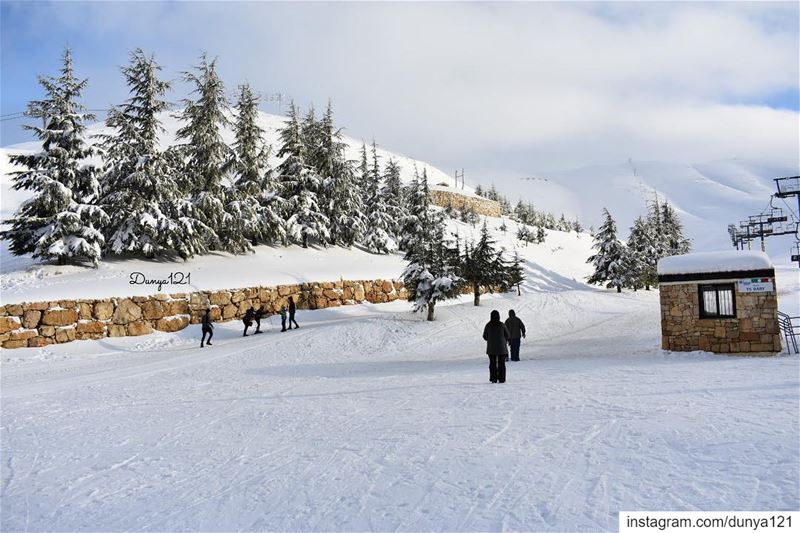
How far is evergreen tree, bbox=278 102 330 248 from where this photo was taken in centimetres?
3148

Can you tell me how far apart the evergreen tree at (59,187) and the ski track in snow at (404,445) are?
825cm

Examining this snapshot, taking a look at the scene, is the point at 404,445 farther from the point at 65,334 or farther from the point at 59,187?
the point at 59,187

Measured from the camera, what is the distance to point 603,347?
618 inches

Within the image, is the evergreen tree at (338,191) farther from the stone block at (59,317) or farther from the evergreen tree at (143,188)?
the stone block at (59,317)

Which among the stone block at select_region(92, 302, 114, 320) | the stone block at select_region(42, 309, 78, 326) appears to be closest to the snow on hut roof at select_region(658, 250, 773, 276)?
the stone block at select_region(92, 302, 114, 320)

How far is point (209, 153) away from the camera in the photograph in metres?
27.3

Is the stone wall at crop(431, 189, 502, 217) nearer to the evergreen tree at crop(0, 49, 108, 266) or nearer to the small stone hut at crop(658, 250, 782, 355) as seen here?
the evergreen tree at crop(0, 49, 108, 266)

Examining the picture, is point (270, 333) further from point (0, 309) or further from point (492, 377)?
point (492, 377)

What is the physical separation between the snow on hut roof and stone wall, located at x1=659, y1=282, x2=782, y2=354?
0.46 meters

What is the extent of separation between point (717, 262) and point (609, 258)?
1038 inches

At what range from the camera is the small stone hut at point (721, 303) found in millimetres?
12875

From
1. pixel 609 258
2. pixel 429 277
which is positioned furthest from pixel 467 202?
pixel 429 277

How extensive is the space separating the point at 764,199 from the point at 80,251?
233884 millimetres

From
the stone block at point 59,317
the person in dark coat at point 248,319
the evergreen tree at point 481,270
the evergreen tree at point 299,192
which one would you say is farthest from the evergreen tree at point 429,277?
the stone block at point 59,317
